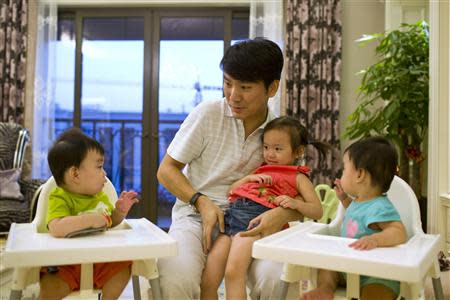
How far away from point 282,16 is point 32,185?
274 centimetres

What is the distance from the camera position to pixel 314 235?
1.27 meters

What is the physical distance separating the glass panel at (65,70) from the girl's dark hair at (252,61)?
12.8 ft

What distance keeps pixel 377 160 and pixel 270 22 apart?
346cm

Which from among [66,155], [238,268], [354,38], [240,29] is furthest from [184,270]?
[240,29]

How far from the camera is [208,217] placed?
1.49m

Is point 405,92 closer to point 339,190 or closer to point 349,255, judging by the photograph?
point 339,190

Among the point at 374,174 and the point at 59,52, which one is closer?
the point at 374,174

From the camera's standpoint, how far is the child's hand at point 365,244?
1.12 m

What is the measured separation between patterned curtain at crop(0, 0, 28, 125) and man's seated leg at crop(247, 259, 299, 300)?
3964 millimetres

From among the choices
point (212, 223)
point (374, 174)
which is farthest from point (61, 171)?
point (374, 174)

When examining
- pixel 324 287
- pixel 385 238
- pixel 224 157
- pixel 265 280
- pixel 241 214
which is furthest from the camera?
pixel 224 157

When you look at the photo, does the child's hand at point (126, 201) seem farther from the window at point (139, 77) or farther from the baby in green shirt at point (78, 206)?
the window at point (139, 77)

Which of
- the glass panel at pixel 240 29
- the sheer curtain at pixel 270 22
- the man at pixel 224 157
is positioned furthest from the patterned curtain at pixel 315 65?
the man at pixel 224 157

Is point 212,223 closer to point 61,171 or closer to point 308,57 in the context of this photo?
point 61,171
